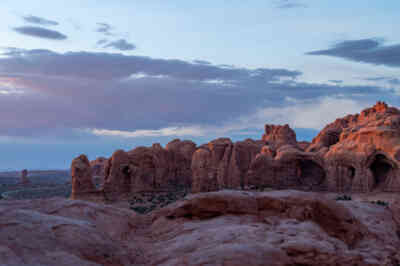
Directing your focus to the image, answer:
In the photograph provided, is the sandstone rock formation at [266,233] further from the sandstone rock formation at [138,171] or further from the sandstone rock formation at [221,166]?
the sandstone rock formation at [138,171]

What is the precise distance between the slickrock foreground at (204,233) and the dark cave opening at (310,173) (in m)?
30.0

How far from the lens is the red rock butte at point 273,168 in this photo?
35250mm

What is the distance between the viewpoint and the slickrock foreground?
22.3ft

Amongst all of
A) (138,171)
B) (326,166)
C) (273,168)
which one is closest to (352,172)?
(326,166)

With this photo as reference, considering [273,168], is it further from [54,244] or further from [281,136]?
[281,136]

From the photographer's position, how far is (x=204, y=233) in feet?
28.7

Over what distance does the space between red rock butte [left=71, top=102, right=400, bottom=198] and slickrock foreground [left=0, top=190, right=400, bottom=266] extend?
2376 centimetres

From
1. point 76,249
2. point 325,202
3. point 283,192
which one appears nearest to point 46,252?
point 76,249

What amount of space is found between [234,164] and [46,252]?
117ft

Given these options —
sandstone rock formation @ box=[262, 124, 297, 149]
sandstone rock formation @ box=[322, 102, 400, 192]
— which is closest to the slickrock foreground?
sandstone rock formation @ box=[322, 102, 400, 192]

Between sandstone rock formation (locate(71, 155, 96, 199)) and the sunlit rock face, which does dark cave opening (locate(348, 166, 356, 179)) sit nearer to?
the sunlit rock face

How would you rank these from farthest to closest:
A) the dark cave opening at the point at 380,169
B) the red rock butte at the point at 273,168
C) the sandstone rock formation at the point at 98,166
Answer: the sandstone rock formation at the point at 98,166
the dark cave opening at the point at 380,169
the red rock butte at the point at 273,168

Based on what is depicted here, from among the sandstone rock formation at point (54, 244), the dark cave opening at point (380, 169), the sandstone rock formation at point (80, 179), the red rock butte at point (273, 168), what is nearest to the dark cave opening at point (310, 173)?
the red rock butte at point (273, 168)

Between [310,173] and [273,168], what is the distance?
623cm
